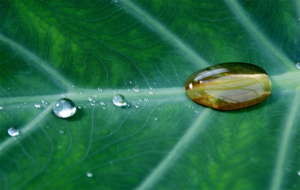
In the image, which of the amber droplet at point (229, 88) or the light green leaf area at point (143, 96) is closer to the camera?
the light green leaf area at point (143, 96)

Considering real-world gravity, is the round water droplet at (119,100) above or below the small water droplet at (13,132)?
above

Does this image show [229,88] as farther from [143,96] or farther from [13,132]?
[13,132]

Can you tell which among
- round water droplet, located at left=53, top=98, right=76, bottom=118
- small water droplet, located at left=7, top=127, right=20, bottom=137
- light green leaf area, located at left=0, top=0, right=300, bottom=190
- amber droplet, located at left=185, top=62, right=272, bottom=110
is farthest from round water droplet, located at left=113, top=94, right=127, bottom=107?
small water droplet, located at left=7, top=127, right=20, bottom=137

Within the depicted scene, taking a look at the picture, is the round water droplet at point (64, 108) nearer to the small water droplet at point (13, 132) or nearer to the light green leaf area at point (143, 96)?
the light green leaf area at point (143, 96)

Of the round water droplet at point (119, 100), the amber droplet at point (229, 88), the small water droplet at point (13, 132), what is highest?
the amber droplet at point (229, 88)

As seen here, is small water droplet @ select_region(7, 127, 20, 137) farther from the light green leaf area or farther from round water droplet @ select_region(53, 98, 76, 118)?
round water droplet @ select_region(53, 98, 76, 118)

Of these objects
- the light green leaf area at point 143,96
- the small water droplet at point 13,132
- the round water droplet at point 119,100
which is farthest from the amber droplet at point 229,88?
the small water droplet at point 13,132

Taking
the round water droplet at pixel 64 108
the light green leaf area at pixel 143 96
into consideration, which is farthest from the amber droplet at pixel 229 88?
the round water droplet at pixel 64 108
